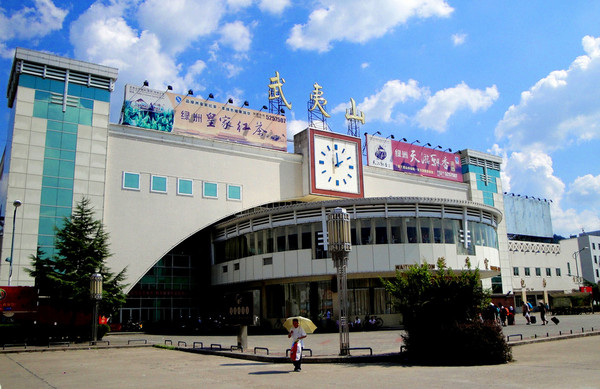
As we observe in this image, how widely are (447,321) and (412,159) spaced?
42937 millimetres

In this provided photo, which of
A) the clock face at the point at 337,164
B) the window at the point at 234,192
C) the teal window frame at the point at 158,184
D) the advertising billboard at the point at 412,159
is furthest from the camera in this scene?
the advertising billboard at the point at 412,159

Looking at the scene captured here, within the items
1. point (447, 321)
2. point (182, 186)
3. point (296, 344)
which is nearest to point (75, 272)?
point (182, 186)

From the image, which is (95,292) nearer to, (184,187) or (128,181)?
(128,181)

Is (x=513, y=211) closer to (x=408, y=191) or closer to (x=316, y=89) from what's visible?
(x=408, y=191)

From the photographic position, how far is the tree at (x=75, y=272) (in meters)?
28.8

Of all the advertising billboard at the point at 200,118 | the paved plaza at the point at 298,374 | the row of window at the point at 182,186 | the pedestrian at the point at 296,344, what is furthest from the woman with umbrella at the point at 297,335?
the advertising billboard at the point at 200,118

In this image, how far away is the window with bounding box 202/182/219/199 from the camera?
142ft

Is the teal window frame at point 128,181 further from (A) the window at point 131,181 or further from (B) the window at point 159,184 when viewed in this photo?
(B) the window at point 159,184

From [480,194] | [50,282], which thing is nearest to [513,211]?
[480,194]

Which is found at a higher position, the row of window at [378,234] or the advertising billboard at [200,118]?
the advertising billboard at [200,118]

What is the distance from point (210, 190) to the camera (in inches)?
1718

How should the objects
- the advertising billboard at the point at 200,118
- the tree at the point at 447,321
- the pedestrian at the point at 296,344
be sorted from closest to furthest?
1. the pedestrian at the point at 296,344
2. the tree at the point at 447,321
3. the advertising billboard at the point at 200,118

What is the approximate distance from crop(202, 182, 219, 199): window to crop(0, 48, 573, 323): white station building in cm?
9

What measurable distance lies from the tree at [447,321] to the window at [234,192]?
2875 centimetres
